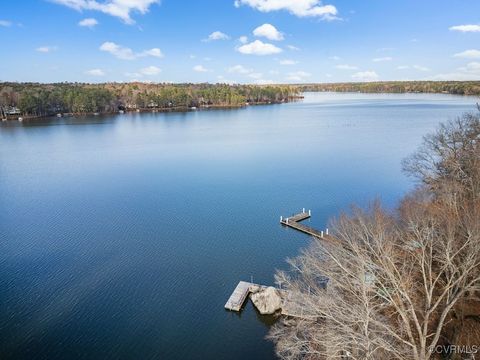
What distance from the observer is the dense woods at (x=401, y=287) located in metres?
10.7

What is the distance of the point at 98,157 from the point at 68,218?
24.7m

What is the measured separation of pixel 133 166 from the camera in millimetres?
45031

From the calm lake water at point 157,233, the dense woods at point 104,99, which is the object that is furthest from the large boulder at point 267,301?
the dense woods at point 104,99

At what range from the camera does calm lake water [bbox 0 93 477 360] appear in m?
15.5

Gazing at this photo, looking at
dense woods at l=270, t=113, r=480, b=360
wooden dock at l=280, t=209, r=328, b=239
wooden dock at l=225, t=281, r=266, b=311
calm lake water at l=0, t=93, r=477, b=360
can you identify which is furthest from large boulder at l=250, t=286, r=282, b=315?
wooden dock at l=280, t=209, r=328, b=239

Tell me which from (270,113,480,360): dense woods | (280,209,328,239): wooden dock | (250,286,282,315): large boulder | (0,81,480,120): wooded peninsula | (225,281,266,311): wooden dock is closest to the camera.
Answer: (270,113,480,360): dense woods

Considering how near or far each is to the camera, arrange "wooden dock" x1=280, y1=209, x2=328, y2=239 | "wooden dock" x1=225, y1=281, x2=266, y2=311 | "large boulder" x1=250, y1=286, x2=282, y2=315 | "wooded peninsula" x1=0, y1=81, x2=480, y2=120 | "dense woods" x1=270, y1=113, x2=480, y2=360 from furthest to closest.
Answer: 1. "wooded peninsula" x1=0, y1=81, x2=480, y2=120
2. "wooden dock" x1=280, y1=209, x2=328, y2=239
3. "wooden dock" x1=225, y1=281, x2=266, y2=311
4. "large boulder" x1=250, y1=286, x2=282, y2=315
5. "dense woods" x1=270, y1=113, x2=480, y2=360

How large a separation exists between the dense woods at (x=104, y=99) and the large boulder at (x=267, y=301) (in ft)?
364

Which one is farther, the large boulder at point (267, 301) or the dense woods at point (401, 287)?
the large boulder at point (267, 301)

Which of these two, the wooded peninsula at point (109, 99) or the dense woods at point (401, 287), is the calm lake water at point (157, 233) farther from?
the wooded peninsula at point (109, 99)

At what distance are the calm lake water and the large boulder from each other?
1.69ft

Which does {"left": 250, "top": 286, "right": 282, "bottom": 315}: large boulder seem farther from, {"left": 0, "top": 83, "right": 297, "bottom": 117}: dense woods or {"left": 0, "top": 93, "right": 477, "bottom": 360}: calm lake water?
{"left": 0, "top": 83, "right": 297, "bottom": 117}: dense woods

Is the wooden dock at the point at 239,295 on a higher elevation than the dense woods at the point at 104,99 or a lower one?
lower

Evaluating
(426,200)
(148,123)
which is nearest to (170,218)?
(426,200)
